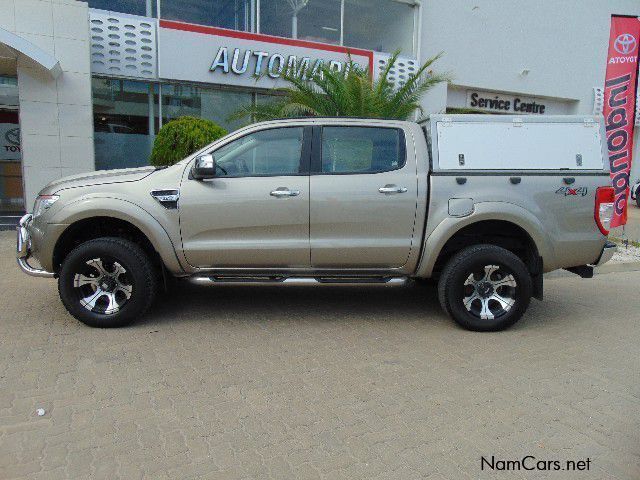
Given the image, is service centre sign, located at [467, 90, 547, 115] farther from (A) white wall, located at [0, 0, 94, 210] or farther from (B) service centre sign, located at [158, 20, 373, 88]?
(A) white wall, located at [0, 0, 94, 210]

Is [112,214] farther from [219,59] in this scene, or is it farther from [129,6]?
[129,6]

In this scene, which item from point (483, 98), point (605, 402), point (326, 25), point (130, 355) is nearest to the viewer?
point (605, 402)

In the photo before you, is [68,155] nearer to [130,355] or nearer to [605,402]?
[130,355]

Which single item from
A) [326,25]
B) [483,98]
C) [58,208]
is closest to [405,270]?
[58,208]

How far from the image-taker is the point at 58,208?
4398 millimetres

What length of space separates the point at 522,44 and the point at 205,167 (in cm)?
1577

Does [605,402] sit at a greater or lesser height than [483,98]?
lesser

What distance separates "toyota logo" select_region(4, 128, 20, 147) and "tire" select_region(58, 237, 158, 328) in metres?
8.54

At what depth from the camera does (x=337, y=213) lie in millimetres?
4496

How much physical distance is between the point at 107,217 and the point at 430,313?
3355mm

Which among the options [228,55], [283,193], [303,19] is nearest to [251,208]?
[283,193]

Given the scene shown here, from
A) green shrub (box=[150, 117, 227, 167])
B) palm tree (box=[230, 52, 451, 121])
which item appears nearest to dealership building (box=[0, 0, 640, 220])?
palm tree (box=[230, 52, 451, 121])

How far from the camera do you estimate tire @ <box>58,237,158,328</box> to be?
4434 millimetres

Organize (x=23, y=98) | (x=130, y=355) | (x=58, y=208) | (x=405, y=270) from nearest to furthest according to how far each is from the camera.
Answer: (x=130, y=355) → (x=58, y=208) → (x=405, y=270) → (x=23, y=98)
